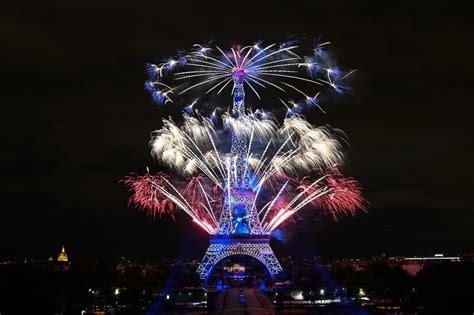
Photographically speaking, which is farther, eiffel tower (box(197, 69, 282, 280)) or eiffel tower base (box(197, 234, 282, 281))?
eiffel tower base (box(197, 234, 282, 281))

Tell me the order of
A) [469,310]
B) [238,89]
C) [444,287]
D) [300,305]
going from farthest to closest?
[238,89]
[300,305]
[444,287]
[469,310]

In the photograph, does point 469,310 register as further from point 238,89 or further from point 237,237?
point 237,237

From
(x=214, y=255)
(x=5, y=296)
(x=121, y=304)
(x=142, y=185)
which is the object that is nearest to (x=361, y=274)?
(x=214, y=255)

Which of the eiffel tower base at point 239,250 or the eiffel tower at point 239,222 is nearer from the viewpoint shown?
the eiffel tower at point 239,222

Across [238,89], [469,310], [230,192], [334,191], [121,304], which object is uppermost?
[238,89]
